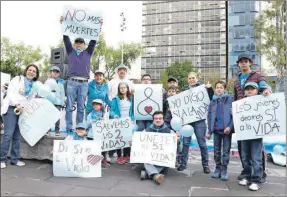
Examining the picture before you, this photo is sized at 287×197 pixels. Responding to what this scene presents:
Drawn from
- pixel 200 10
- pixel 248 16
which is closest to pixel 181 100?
pixel 248 16

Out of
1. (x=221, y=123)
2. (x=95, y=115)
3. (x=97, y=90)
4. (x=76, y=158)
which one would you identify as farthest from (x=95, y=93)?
(x=221, y=123)

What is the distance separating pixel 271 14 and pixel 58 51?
52.0ft

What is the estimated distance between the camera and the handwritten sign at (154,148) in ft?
13.2

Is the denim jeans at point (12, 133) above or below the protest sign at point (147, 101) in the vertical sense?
below

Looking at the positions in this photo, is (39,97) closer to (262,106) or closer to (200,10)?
(262,106)

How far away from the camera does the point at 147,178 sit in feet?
12.8

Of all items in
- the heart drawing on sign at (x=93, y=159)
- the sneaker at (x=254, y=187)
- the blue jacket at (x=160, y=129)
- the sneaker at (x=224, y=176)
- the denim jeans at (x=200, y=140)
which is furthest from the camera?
the denim jeans at (x=200, y=140)

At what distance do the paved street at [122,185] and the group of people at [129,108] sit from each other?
16 cm

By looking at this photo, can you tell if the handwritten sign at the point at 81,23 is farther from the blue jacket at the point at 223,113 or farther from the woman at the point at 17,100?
the blue jacket at the point at 223,113

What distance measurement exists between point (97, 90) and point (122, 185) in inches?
72.0

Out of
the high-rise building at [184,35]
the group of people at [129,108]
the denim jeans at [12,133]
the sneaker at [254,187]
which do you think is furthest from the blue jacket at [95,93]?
the high-rise building at [184,35]

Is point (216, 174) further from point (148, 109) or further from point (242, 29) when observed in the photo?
point (242, 29)

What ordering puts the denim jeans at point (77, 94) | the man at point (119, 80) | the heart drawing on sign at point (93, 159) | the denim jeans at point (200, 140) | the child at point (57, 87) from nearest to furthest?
the heart drawing on sign at point (93, 159) < the denim jeans at point (200, 140) < the denim jeans at point (77, 94) < the man at point (119, 80) < the child at point (57, 87)

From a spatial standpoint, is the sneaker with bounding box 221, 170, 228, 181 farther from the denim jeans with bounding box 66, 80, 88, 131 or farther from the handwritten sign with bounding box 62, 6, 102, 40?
the handwritten sign with bounding box 62, 6, 102, 40
